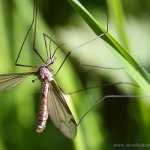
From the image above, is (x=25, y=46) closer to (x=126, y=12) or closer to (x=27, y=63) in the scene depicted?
(x=27, y=63)

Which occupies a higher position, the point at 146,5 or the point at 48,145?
the point at 146,5

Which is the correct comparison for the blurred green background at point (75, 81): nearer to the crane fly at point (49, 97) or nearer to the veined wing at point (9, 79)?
the crane fly at point (49, 97)

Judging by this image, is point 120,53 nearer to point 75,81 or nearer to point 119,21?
point 119,21

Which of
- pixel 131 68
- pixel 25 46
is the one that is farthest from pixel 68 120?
pixel 25 46

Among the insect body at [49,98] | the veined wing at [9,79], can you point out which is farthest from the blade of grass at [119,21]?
the veined wing at [9,79]

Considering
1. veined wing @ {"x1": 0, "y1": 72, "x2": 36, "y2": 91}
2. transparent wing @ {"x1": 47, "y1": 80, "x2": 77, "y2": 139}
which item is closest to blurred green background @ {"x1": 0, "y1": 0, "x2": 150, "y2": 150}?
transparent wing @ {"x1": 47, "y1": 80, "x2": 77, "y2": 139}

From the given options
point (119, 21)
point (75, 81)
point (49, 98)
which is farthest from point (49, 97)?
point (119, 21)

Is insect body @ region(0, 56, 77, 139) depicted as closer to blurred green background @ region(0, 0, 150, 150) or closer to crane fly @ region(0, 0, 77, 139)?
crane fly @ region(0, 0, 77, 139)
